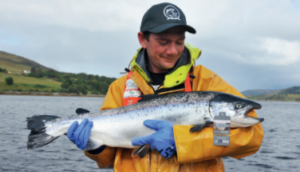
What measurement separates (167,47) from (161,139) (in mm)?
1329

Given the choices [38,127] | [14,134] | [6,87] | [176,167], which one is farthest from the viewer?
[6,87]

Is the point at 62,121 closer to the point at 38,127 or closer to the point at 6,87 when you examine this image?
the point at 38,127

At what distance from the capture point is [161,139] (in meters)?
3.29

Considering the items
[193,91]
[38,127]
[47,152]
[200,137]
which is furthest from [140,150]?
[47,152]

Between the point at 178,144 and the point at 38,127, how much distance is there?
97.6 inches

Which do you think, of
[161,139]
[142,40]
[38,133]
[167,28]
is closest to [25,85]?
[38,133]

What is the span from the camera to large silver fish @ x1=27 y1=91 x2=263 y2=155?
3357 mm

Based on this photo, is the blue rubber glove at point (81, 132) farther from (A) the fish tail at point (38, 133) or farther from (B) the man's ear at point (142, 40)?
(B) the man's ear at point (142, 40)

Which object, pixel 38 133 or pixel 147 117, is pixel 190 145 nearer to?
pixel 147 117

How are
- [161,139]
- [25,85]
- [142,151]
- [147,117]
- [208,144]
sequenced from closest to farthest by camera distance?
[208,144] < [161,139] < [142,151] < [147,117] < [25,85]

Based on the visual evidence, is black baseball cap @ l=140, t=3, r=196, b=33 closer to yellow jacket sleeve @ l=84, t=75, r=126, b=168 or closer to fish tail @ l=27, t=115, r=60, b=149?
yellow jacket sleeve @ l=84, t=75, r=126, b=168

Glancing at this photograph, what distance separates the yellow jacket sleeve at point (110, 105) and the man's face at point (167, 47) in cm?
83

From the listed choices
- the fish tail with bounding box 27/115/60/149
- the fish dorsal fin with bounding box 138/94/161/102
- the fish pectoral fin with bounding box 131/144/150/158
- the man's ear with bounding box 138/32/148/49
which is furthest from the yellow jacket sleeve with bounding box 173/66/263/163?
the fish tail with bounding box 27/115/60/149

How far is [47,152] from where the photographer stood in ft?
50.7
